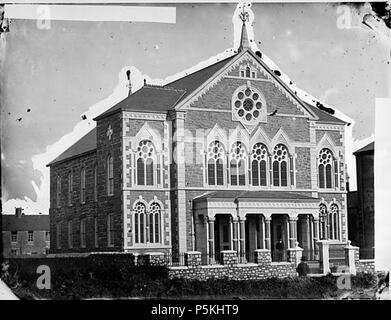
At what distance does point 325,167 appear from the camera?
12578 millimetres

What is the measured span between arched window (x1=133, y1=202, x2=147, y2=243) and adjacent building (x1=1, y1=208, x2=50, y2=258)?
4.04 ft

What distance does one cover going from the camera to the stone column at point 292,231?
484 inches

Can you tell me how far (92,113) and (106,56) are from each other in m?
0.82

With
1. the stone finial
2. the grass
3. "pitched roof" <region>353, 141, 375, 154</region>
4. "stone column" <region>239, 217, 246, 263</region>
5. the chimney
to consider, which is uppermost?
the stone finial

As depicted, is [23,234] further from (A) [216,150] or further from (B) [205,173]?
(A) [216,150]

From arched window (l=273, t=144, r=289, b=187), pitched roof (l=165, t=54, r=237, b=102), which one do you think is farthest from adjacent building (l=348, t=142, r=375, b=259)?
pitched roof (l=165, t=54, r=237, b=102)

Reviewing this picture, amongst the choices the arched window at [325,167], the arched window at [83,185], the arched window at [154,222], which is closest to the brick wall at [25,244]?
the arched window at [83,185]

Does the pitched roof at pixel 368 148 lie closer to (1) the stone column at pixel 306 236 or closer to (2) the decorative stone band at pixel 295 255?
(1) the stone column at pixel 306 236

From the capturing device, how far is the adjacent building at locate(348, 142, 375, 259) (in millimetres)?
12164

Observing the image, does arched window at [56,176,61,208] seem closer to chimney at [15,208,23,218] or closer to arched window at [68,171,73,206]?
arched window at [68,171,73,206]

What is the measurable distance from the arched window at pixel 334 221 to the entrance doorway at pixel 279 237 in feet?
2.35

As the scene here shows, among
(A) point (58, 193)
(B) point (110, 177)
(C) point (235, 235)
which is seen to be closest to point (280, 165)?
(C) point (235, 235)

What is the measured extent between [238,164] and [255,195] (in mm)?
507
